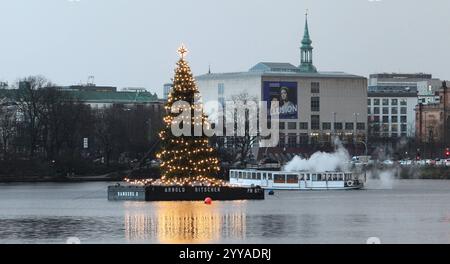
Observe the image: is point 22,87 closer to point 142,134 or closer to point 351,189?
Answer: point 142,134

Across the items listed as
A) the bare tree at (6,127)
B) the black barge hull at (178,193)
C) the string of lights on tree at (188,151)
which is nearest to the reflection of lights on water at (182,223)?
the black barge hull at (178,193)

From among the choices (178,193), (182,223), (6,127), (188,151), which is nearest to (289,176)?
(188,151)

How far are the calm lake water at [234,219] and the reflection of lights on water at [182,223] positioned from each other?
0.04m

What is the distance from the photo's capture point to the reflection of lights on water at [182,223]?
65625mm

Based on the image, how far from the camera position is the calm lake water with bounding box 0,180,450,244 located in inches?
2625

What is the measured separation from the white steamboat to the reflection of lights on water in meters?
28.8

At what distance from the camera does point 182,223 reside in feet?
243

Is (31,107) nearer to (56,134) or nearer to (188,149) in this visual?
(56,134)

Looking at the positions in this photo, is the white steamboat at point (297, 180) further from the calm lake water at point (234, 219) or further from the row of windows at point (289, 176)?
the calm lake water at point (234, 219)

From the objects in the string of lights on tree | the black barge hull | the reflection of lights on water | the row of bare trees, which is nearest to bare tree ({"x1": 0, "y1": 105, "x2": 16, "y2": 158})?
the row of bare trees

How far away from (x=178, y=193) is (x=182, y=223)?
1797 centimetres
